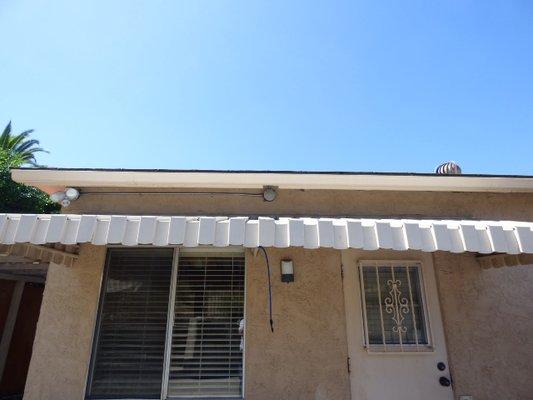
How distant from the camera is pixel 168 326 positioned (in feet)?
24.2

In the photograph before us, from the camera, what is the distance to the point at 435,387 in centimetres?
714

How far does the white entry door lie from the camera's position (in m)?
7.14

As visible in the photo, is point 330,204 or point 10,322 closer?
point 330,204

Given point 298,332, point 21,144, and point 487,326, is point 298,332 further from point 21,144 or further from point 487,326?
point 21,144

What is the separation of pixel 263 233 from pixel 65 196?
210 inches

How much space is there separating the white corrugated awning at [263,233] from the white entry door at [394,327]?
7.93ft

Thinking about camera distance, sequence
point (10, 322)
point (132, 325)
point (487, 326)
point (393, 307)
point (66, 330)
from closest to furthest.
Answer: point (66, 330), point (132, 325), point (487, 326), point (393, 307), point (10, 322)

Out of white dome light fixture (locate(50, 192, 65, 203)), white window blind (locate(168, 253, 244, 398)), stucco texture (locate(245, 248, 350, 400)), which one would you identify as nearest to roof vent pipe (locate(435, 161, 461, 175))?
stucco texture (locate(245, 248, 350, 400))

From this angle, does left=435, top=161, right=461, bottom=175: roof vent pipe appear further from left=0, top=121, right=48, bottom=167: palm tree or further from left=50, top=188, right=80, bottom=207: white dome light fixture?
left=0, top=121, right=48, bottom=167: palm tree

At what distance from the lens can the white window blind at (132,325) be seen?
7094 mm

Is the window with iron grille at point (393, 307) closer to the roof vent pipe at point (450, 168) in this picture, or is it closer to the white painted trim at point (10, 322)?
the roof vent pipe at point (450, 168)

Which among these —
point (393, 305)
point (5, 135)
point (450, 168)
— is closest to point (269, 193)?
point (393, 305)

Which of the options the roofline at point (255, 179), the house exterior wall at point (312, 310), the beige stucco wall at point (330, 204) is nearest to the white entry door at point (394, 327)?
the house exterior wall at point (312, 310)

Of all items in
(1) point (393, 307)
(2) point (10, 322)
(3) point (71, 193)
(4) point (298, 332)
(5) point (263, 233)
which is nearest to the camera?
(5) point (263, 233)
